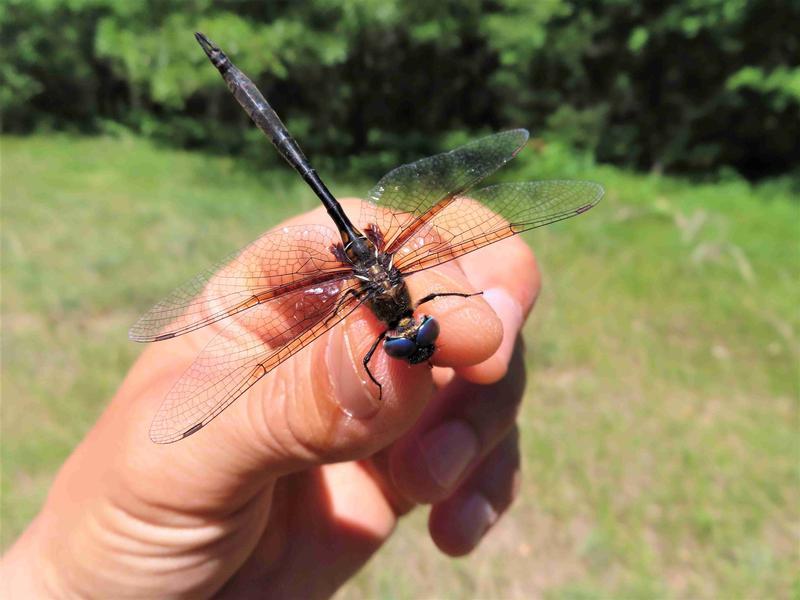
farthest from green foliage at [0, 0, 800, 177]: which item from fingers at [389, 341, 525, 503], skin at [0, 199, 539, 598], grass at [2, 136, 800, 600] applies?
skin at [0, 199, 539, 598]

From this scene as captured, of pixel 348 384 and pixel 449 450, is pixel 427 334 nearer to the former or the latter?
pixel 348 384

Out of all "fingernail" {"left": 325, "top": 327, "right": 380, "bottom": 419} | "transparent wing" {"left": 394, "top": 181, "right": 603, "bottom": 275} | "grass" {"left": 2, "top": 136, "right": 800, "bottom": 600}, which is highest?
"fingernail" {"left": 325, "top": 327, "right": 380, "bottom": 419}

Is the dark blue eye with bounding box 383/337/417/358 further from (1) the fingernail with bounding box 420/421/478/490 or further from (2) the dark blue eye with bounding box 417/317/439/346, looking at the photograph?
(1) the fingernail with bounding box 420/421/478/490

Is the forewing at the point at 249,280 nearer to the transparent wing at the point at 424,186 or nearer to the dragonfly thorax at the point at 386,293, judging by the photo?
the dragonfly thorax at the point at 386,293

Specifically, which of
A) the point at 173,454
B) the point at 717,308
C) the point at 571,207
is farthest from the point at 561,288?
the point at 173,454

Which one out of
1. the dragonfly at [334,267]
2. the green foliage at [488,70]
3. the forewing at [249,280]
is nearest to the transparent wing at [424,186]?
the dragonfly at [334,267]

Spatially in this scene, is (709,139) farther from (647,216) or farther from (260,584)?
(260,584)

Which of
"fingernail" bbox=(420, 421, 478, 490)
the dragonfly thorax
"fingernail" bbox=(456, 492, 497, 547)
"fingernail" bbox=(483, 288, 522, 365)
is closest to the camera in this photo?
the dragonfly thorax
